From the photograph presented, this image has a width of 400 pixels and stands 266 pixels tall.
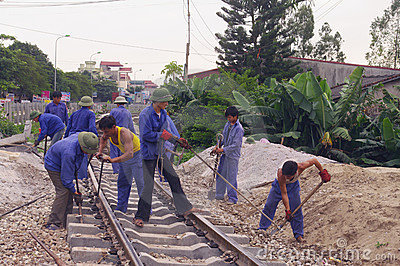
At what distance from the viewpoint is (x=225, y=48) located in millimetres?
A: 36188

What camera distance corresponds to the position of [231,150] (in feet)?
25.8

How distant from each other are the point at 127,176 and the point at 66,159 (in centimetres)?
106

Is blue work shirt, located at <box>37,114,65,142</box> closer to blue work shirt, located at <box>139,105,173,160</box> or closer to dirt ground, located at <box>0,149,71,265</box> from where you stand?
dirt ground, located at <box>0,149,71,265</box>

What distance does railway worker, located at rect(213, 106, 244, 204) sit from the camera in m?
7.82

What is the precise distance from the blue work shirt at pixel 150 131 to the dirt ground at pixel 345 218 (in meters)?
1.60

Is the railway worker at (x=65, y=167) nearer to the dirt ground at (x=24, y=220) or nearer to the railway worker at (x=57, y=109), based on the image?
the dirt ground at (x=24, y=220)

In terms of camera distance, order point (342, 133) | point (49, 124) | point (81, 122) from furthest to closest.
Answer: point (342, 133) < point (49, 124) < point (81, 122)

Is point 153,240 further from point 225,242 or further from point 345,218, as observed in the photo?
point 345,218

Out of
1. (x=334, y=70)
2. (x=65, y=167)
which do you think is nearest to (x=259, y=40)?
(x=334, y=70)

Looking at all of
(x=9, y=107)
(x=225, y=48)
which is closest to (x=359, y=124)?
(x=9, y=107)

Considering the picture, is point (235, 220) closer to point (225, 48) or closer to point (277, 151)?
point (277, 151)

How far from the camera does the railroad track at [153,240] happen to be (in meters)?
4.49

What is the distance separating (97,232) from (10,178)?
4311 mm

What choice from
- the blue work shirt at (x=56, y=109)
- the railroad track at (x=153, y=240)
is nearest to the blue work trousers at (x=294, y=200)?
the railroad track at (x=153, y=240)
